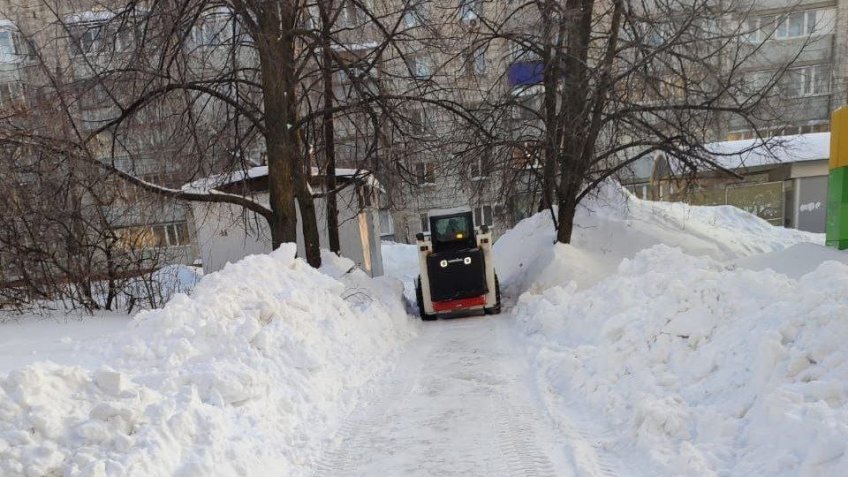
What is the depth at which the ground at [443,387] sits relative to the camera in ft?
10.5

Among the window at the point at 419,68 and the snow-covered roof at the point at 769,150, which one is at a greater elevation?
the window at the point at 419,68

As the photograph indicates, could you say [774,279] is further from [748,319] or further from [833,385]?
[833,385]

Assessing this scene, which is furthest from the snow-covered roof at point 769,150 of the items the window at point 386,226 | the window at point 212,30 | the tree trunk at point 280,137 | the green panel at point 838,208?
the window at point 386,226

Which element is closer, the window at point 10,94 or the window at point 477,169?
the window at point 10,94

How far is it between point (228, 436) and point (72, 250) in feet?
26.3

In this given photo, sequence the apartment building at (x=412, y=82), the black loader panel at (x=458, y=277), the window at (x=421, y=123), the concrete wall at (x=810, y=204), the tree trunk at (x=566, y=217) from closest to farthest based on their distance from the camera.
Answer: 1. the apartment building at (x=412, y=82)
2. the black loader panel at (x=458, y=277)
3. the window at (x=421, y=123)
4. the tree trunk at (x=566, y=217)
5. the concrete wall at (x=810, y=204)

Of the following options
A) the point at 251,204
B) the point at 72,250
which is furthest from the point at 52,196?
the point at 251,204

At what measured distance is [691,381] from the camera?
423cm

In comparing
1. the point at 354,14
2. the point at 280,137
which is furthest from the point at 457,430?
the point at 354,14

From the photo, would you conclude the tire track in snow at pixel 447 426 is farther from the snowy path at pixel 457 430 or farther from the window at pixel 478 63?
the window at pixel 478 63

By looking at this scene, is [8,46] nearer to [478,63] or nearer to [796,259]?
[478,63]

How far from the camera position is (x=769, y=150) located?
1030cm

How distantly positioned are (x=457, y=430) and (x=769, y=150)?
9.74 meters

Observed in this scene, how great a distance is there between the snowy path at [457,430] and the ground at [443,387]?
0.06 feet
